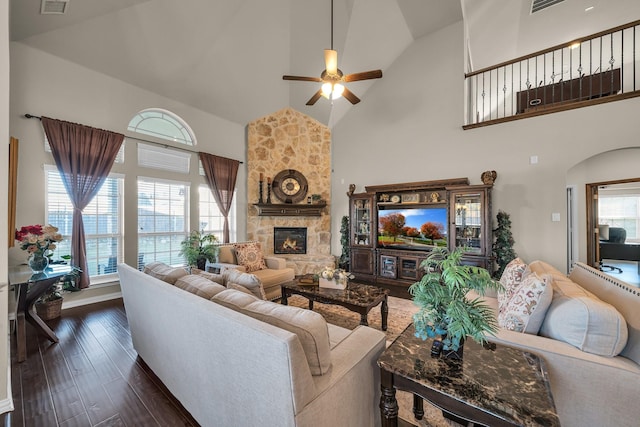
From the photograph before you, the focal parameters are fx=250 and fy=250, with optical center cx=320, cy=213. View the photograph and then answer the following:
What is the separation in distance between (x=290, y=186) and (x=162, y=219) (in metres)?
2.73

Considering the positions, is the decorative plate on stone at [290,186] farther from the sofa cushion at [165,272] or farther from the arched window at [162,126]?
the sofa cushion at [165,272]

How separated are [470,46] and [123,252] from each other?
25.9 ft

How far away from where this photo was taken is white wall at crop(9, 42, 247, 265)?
10.3 feet

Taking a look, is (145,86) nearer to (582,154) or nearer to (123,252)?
(123,252)

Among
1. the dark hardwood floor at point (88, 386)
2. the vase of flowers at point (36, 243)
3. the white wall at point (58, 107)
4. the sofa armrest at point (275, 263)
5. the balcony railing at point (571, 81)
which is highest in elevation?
the balcony railing at point (571, 81)

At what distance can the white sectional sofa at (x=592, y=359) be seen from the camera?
1.24 meters

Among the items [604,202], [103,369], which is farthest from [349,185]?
[604,202]

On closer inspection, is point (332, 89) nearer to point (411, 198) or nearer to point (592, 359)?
point (411, 198)

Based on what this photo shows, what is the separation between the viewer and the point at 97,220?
3.79m

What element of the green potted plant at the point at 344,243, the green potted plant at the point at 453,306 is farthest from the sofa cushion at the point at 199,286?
the green potted plant at the point at 344,243

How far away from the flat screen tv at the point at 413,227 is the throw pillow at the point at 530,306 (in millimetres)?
2961

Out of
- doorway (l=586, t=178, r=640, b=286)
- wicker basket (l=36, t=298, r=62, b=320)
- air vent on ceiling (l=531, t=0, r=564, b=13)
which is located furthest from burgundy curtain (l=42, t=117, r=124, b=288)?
doorway (l=586, t=178, r=640, b=286)

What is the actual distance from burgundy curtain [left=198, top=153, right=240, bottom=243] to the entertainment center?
8.58ft

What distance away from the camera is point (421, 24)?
484 cm
